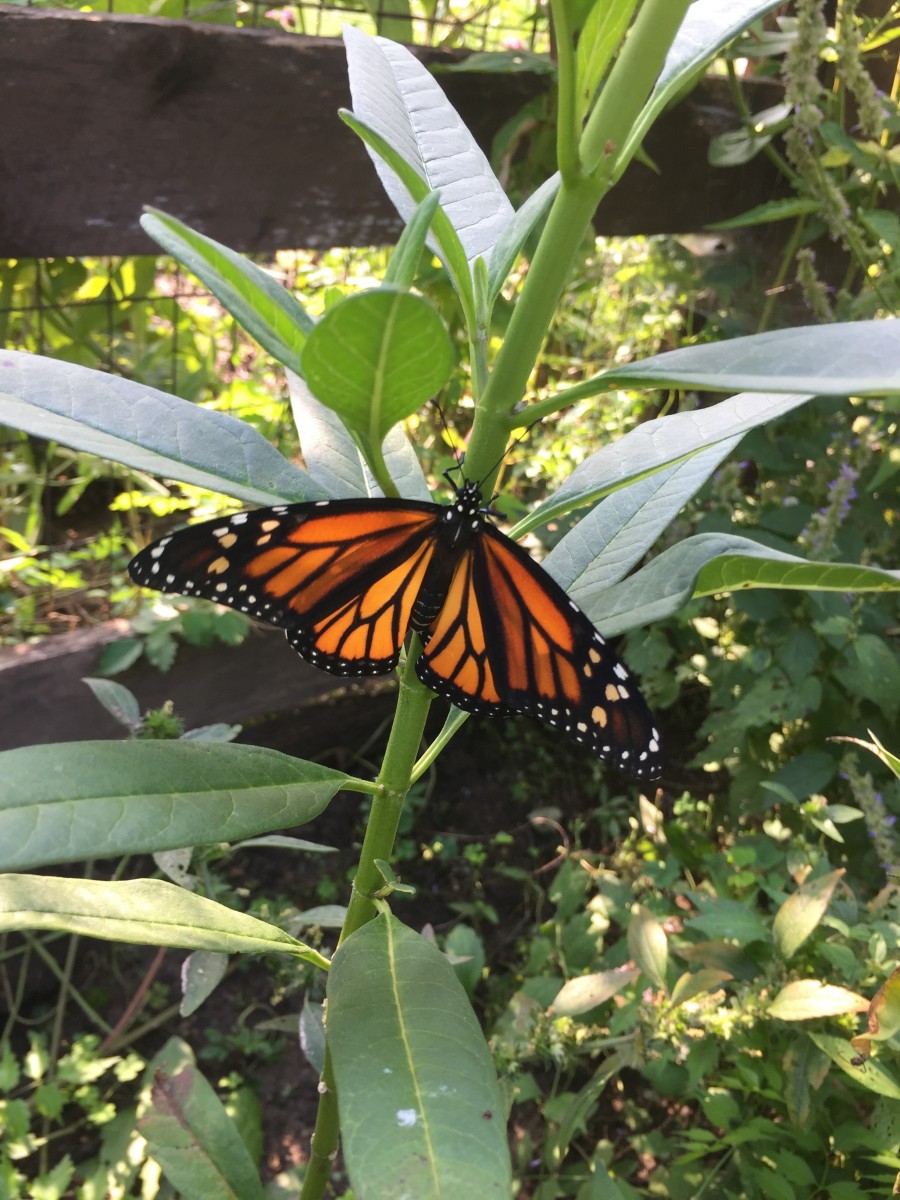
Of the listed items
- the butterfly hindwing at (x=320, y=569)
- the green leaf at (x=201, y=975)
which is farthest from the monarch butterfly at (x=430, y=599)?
the green leaf at (x=201, y=975)

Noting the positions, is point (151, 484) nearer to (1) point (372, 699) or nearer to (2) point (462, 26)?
(1) point (372, 699)

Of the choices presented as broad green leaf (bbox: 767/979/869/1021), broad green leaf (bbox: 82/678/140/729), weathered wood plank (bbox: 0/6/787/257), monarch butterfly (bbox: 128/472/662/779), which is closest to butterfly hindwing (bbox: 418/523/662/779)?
monarch butterfly (bbox: 128/472/662/779)

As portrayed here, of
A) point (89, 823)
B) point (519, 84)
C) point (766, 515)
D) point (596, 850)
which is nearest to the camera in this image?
point (89, 823)

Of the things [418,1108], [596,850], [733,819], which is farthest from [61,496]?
[418,1108]

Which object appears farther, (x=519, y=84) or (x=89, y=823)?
(x=519, y=84)

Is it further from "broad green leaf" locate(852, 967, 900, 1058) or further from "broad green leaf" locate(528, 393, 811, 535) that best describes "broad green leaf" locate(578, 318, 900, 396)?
"broad green leaf" locate(852, 967, 900, 1058)

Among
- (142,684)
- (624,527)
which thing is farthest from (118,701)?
(624,527)
